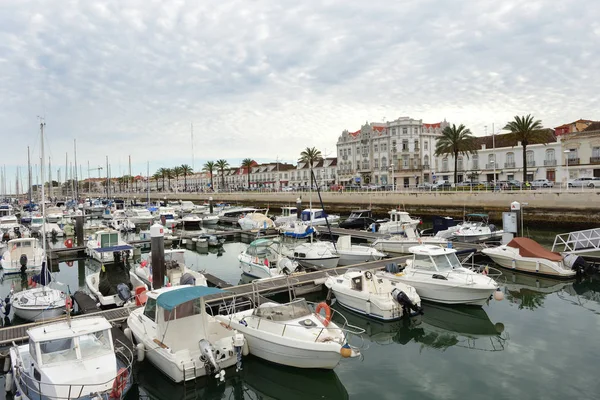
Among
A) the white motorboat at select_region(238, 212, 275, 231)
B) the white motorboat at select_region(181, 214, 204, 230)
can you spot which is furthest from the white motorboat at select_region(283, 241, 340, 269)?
the white motorboat at select_region(181, 214, 204, 230)

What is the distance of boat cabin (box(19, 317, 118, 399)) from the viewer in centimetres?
992

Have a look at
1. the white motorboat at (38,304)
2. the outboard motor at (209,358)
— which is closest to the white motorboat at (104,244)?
the white motorboat at (38,304)

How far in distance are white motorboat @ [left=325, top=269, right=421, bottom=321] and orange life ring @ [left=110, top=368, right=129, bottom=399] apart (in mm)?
9816

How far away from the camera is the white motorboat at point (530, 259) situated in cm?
2317

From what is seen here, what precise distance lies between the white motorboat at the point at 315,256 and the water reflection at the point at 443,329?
726cm

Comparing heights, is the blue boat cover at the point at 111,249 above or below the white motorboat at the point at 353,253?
above

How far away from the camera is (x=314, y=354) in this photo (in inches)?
484

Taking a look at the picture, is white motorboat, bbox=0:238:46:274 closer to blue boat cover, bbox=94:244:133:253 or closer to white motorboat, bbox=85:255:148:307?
blue boat cover, bbox=94:244:133:253

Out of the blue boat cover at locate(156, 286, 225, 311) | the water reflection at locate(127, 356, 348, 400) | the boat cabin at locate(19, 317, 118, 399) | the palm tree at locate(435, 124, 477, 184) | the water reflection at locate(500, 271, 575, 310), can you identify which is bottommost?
the water reflection at locate(127, 356, 348, 400)

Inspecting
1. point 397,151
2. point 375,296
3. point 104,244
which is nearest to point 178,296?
point 375,296

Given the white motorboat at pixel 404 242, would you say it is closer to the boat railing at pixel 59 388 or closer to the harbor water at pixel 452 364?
the harbor water at pixel 452 364

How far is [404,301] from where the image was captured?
1697 cm

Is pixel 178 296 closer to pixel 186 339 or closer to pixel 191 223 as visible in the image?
pixel 186 339

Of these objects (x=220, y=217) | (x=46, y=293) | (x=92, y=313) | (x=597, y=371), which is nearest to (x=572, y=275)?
(x=597, y=371)
